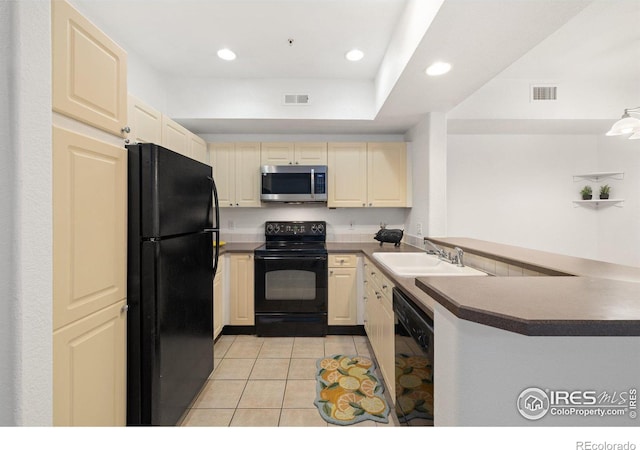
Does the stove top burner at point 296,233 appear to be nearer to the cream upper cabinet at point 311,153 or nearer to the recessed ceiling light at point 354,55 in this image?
the cream upper cabinet at point 311,153

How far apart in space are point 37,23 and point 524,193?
14.3 ft

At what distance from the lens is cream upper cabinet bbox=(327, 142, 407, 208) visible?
336 centimetres

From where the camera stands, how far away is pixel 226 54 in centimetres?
247

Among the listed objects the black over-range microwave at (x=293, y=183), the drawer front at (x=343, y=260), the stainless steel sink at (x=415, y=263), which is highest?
the black over-range microwave at (x=293, y=183)

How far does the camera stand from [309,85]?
2.95 metres

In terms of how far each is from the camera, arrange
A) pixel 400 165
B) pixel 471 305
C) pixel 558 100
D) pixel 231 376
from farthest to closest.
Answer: pixel 400 165 → pixel 558 100 → pixel 231 376 → pixel 471 305

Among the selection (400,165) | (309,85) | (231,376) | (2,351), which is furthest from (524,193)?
(2,351)

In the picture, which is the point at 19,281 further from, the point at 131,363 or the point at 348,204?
the point at 348,204

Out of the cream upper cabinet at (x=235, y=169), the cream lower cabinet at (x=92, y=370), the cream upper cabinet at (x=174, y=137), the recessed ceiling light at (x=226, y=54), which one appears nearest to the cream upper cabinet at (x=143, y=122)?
the cream upper cabinet at (x=174, y=137)

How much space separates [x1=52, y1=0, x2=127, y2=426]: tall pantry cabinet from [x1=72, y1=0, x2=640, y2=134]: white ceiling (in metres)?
1.00

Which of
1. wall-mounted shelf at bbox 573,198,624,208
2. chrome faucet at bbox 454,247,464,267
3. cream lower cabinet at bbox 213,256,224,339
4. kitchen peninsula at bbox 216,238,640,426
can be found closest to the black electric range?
cream lower cabinet at bbox 213,256,224,339

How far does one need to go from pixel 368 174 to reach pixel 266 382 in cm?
241

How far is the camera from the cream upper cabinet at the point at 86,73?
1010 millimetres

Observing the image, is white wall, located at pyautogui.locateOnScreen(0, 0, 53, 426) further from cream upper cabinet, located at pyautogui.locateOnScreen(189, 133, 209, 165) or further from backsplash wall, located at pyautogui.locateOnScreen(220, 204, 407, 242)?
backsplash wall, located at pyautogui.locateOnScreen(220, 204, 407, 242)
